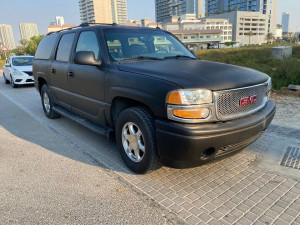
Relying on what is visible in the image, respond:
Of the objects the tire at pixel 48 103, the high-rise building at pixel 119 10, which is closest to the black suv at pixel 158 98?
the tire at pixel 48 103

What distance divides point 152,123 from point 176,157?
1.53 ft

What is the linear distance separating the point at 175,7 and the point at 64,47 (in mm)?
183215

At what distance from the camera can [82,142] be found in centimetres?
441

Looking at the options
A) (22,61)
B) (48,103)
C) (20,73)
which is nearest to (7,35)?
(22,61)

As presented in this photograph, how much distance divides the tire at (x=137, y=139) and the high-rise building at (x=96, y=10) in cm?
7774

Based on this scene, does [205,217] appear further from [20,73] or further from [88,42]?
[20,73]

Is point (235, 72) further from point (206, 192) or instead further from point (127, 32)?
point (127, 32)

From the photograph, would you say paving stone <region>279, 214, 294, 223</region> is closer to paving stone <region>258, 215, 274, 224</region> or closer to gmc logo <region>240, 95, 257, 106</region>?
paving stone <region>258, 215, 274, 224</region>

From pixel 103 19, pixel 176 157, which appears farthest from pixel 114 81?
pixel 103 19

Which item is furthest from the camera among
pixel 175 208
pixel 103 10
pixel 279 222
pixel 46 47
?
pixel 103 10

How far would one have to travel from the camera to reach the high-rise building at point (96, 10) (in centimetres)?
7569

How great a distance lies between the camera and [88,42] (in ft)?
13.1

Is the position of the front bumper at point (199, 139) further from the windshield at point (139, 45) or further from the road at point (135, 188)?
the windshield at point (139, 45)

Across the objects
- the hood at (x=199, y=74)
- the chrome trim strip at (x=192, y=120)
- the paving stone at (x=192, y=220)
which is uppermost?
the hood at (x=199, y=74)
